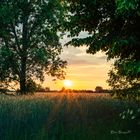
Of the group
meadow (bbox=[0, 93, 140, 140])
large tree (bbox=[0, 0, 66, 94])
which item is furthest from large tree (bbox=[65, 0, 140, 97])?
large tree (bbox=[0, 0, 66, 94])

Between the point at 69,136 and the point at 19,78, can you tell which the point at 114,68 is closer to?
the point at 69,136

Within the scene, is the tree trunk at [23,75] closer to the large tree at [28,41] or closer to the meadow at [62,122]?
the large tree at [28,41]

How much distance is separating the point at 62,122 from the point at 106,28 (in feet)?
12.0

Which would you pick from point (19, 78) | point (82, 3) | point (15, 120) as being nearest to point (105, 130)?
point (15, 120)

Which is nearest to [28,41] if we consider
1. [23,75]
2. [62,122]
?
[23,75]

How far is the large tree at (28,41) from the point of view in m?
33.4

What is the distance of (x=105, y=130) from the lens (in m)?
15.7

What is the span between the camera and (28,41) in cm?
3450

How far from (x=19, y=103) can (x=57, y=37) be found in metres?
16.1

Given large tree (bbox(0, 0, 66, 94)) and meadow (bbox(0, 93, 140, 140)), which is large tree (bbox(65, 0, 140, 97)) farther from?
large tree (bbox(0, 0, 66, 94))

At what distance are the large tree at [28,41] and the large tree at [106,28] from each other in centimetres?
1677

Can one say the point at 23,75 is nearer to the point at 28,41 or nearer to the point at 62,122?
the point at 28,41

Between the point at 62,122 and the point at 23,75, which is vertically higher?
the point at 23,75

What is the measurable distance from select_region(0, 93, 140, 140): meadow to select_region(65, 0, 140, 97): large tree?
199cm
